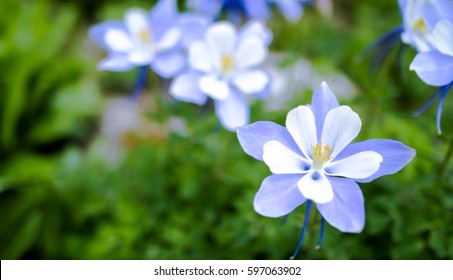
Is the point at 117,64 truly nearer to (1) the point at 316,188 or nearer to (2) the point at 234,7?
(2) the point at 234,7

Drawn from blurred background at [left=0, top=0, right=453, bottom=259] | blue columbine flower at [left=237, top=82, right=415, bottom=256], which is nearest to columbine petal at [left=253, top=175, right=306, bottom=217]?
blue columbine flower at [left=237, top=82, right=415, bottom=256]

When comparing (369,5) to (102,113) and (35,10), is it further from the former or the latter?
(35,10)

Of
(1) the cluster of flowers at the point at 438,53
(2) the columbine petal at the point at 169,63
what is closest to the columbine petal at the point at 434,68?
(1) the cluster of flowers at the point at 438,53

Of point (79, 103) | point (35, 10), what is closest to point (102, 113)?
point (79, 103)

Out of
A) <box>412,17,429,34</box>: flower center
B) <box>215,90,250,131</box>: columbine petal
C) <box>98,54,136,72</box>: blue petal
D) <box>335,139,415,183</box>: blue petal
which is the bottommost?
<box>215,90,250,131</box>: columbine petal

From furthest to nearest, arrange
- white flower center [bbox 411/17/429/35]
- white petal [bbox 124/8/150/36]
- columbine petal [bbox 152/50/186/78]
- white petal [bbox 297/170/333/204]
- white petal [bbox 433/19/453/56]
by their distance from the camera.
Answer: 1. white petal [bbox 124/8/150/36]
2. columbine petal [bbox 152/50/186/78]
3. white flower center [bbox 411/17/429/35]
4. white petal [bbox 433/19/453/56]
5. white petal [bbox 297/170/333/204]

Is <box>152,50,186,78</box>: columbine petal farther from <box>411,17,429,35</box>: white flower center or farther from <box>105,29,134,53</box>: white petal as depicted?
<box>411,17,429,35</box>: white flower center
